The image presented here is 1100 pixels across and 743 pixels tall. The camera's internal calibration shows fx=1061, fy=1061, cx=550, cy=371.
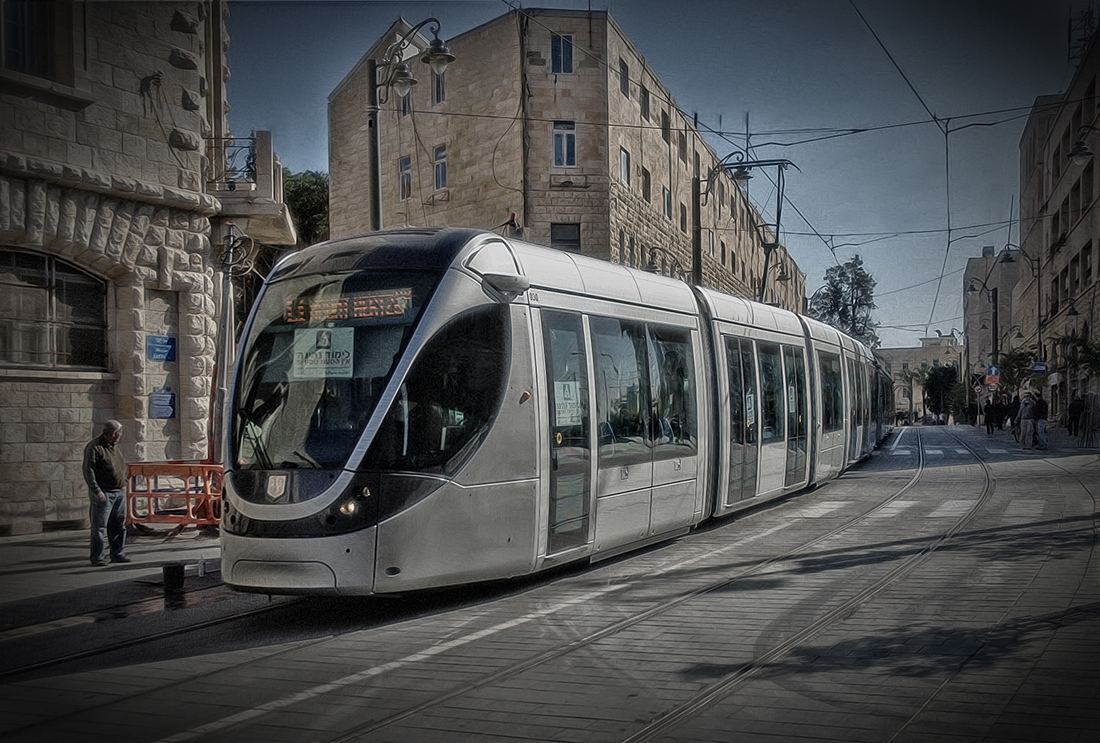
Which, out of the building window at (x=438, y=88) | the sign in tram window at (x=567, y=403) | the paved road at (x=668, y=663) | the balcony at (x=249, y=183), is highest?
the building window at (x=438, y=88)

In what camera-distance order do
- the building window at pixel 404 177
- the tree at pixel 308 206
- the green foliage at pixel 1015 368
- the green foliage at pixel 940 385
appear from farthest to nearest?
→ the green foliage at pixel 940 385, the green foliage at pixel 1015 368, the tree at pixel 308 206, the building window at pixel 404 177

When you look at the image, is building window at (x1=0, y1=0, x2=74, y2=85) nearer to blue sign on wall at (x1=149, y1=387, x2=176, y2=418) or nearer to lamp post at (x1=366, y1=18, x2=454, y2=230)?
lamp post at (x1=366, y1=18, x2=454, y2=230)

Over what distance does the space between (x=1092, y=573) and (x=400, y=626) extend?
5.68m

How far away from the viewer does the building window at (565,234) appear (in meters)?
29.3

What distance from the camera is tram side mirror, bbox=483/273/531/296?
27.4ft

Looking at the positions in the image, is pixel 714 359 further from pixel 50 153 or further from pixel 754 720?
pixel 50 153

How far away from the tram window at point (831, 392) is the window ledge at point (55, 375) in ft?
36.1

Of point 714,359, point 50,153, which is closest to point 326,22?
point 50,153

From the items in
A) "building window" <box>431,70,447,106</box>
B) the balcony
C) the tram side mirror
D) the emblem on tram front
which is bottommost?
the emblem on tram front

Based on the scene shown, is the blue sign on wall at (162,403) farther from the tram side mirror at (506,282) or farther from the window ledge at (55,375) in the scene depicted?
the tram side mirror at (506,282)

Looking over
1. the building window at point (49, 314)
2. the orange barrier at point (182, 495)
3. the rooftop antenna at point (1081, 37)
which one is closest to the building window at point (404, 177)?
the building window at point (49, 314)

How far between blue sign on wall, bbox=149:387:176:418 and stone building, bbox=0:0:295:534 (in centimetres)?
2

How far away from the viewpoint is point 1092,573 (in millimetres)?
8773

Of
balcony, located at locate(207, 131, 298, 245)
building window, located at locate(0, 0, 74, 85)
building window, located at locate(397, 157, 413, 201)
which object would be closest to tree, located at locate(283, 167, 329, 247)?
building window, located at locate(397, 157, 413, 201)
